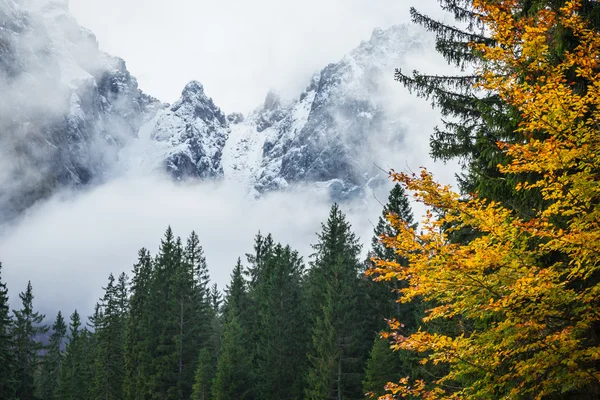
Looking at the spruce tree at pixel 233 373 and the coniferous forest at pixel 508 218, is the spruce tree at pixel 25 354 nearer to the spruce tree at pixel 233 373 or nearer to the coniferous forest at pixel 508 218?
the spruce tree at pixel 233 373

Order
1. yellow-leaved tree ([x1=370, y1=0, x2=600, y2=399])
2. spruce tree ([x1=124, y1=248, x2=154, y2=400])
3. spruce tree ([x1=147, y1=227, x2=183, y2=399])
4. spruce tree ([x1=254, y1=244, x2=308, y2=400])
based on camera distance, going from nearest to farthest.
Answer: yellow-leaved tree ([x1=370, y1=0, x2=600, y2=399])
spruce tree ([x1=254, y1=244, x2=308, y2=400])
spruce tree ([x1=147, y1=227, x2=183, y2=399])
spruce tree ([x1=124, y1=248, x2=154, y2=400])

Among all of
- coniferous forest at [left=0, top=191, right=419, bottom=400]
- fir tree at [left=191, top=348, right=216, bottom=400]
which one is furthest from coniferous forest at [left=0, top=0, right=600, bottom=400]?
fir tree at [left=191, top=348, right=216, bottom=400]

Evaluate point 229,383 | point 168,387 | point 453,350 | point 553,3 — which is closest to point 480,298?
point 453,350

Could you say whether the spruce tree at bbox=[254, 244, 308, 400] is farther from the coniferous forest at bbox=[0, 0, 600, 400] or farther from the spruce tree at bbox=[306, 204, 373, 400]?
the coniferous forest at bbox=[0, 0, 600, 400]

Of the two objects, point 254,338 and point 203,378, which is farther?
point 254,338

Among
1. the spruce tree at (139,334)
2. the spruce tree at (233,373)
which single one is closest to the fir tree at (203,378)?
the spruce tree at (233,373)

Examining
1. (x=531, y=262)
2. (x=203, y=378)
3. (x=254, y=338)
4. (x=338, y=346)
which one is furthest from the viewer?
(x=254, y=338)

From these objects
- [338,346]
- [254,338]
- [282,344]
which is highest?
[254,338]

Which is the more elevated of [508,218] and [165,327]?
[165,327]

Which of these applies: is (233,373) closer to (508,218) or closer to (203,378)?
(203,378)

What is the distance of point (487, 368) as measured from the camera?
5875 millimetres

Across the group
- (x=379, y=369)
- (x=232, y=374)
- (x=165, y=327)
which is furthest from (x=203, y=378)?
(x=379, y=369)

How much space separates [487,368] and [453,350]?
0.46 m

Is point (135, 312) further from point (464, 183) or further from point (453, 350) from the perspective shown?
point (453, 350)
